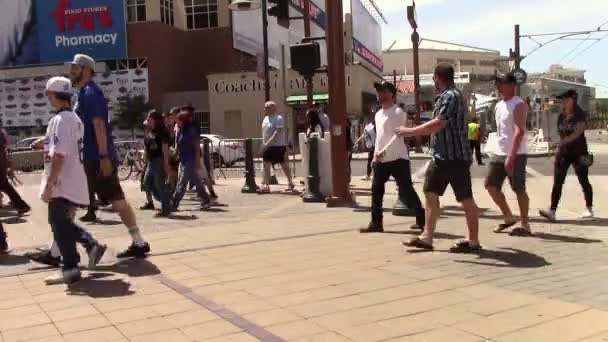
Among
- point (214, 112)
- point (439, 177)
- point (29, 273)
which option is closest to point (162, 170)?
point (29, 273)

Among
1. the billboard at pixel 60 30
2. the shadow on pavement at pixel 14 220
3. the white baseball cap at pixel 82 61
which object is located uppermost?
the billboard at pixel 60 30

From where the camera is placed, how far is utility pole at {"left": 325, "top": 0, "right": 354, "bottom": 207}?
32.7 feet

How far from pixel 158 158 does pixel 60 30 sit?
35.8 meters

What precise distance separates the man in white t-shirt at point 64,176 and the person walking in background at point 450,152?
9.69 feet

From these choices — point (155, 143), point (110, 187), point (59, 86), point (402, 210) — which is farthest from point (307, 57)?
point (59, 86)

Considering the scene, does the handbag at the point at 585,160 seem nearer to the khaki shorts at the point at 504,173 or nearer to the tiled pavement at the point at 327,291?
the tiled pavement at the point at 327,291

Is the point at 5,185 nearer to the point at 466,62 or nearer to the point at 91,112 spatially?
the point at 91,112

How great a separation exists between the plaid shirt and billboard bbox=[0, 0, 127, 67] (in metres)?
37.4

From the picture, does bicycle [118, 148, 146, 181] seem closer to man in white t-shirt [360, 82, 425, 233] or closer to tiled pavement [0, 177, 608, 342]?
tiled pavement [0, 177, 608, 342]

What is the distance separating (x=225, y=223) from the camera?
29.1 feet

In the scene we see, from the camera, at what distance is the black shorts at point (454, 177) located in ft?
20.1

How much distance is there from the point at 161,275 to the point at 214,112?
32.8 m

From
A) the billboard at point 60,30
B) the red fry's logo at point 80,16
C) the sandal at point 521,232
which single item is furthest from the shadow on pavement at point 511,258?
the red fry's logo at point 80,16

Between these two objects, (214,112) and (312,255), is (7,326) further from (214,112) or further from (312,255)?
(214,112)
